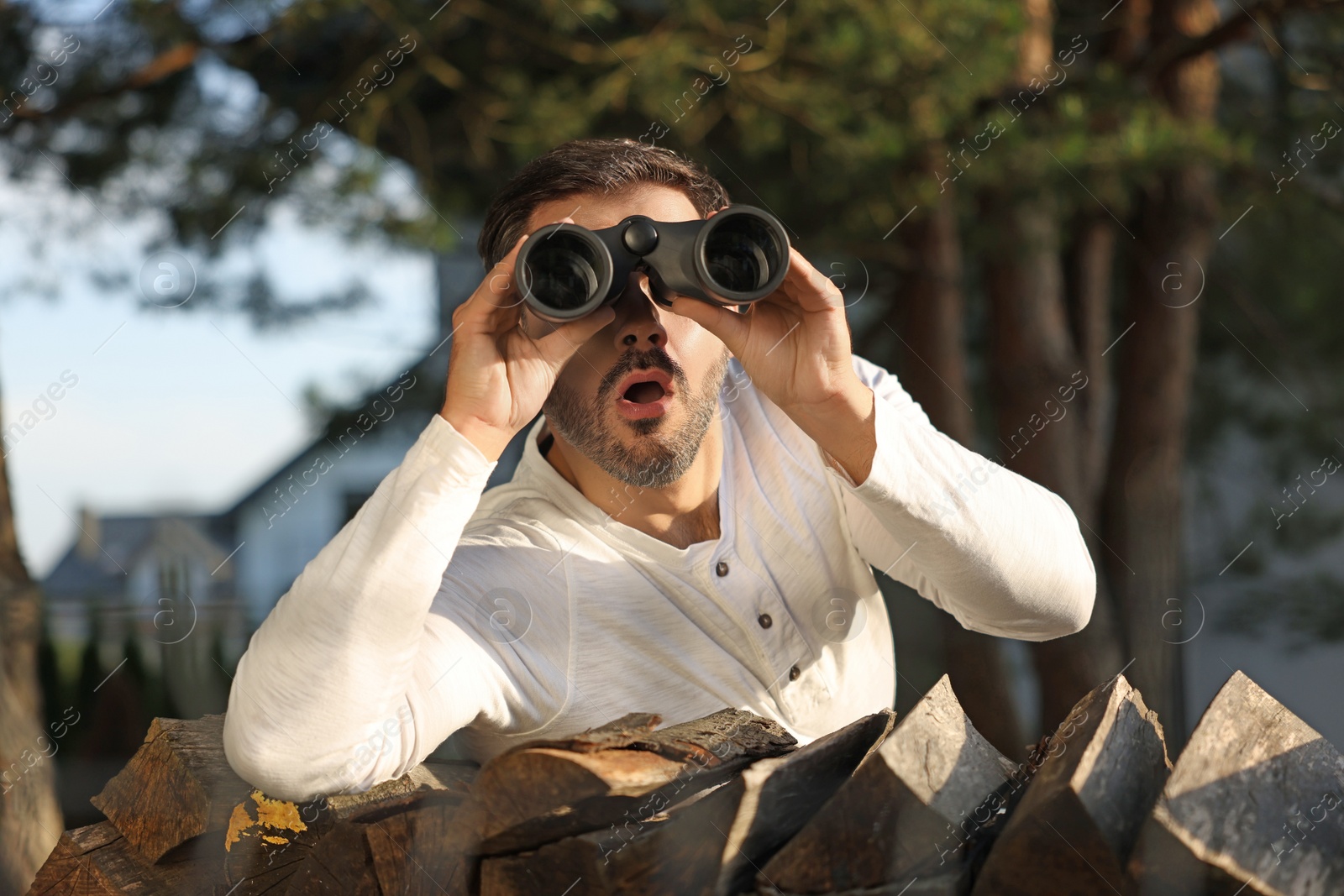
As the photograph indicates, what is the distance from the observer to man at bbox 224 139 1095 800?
132cm

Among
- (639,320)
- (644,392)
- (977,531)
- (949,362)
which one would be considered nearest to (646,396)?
(644,392)

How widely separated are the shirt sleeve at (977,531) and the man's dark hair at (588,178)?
0.55m

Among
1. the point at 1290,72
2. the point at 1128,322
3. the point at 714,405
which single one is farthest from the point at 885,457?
the point at 1128,322

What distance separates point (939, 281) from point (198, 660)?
3173mm

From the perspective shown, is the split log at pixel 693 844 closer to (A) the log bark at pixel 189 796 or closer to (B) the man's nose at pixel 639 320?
(A) the log bark at pixel 189 796

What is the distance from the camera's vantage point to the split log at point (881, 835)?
3.24 feet

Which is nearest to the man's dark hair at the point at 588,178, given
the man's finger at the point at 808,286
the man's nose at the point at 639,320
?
the man's nose at the point at 639,320

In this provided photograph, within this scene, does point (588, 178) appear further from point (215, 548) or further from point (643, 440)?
point (215, 548)

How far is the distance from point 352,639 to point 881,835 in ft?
2.03

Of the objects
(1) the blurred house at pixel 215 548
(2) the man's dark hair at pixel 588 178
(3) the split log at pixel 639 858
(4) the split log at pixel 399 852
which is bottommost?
(3) the split log at pixel 639 858

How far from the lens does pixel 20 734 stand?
2805 mm

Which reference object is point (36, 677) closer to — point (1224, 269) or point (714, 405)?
point (714, 405)

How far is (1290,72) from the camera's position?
3.67 metres

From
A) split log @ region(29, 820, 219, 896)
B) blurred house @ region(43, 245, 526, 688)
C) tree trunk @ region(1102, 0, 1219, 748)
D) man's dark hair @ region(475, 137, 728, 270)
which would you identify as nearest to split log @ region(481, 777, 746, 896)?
split log @ region(29, 820, 219, 896)
